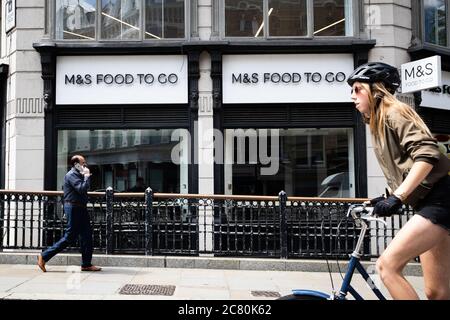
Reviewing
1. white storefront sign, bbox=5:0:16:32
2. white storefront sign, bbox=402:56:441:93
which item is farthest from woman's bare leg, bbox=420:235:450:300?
white storefront sign, bbox=5:0:16:32

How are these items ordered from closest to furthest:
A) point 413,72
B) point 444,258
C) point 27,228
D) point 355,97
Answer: point 444,258 → point 355,97 → point 27,228 → point 413,72

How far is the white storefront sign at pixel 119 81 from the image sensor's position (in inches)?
426

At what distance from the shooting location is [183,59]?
10.9m

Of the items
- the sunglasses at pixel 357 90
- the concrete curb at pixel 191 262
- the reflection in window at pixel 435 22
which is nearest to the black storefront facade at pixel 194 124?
the reflection in window at pixel 435 22

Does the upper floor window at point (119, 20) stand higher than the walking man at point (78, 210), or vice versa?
the upper floor window at point (119, 20)

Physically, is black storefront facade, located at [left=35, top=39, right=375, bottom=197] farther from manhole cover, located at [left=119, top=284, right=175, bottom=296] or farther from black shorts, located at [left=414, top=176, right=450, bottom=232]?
black shorts, located at [left=414, top=176, right=450, bottom=232]

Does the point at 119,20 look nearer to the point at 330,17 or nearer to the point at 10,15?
the point at 10,15

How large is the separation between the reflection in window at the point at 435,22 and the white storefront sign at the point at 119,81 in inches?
229

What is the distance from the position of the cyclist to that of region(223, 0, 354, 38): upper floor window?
801 cm

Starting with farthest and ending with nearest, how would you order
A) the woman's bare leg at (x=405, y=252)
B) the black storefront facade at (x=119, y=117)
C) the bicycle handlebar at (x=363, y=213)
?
the black storefront facade at (x=119, y=117) < the bicycle handlebar at (x=363, y=213) < the woman's bare leg at (x=405, y=252)

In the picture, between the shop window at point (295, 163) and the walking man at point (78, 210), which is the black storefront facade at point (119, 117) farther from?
the walking man at point (78, 210)

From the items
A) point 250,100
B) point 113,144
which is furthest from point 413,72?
point 113,144
